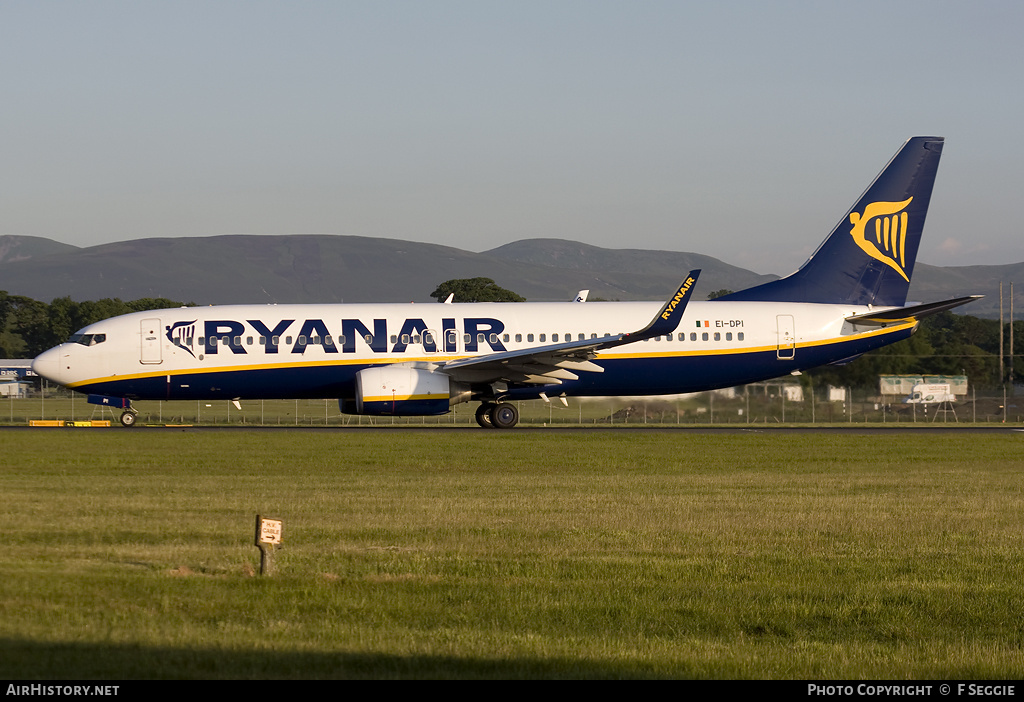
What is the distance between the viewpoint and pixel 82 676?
298 inches

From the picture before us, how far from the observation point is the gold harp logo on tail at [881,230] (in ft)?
127

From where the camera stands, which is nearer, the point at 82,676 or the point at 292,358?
the point at 82,676

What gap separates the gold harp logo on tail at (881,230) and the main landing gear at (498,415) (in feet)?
42.7

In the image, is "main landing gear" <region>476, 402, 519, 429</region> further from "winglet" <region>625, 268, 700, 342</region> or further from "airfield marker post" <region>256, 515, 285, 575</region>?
"airfield marker post" <region>256, 515, 285, 575</region>

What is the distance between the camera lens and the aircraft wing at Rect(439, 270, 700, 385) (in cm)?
3259

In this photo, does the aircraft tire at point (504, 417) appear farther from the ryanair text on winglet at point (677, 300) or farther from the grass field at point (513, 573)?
the grass field at point (513, 573)

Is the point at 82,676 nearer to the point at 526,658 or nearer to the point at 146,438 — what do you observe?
the point at 526,658

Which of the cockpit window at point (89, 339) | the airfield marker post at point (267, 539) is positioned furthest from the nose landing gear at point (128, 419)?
the airfield marker post at point (267, 539)

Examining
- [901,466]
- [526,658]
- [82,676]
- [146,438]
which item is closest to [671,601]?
[526,658]

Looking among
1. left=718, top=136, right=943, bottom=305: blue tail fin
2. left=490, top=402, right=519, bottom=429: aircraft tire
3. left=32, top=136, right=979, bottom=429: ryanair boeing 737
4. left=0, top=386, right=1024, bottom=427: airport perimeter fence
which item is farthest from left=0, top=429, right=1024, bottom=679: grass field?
left=0, top=386, right=1024, bottom=427: airport perimeter fence

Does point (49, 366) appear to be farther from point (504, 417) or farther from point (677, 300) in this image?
point (677, 300)

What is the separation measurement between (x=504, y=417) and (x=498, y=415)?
0.66 feet
